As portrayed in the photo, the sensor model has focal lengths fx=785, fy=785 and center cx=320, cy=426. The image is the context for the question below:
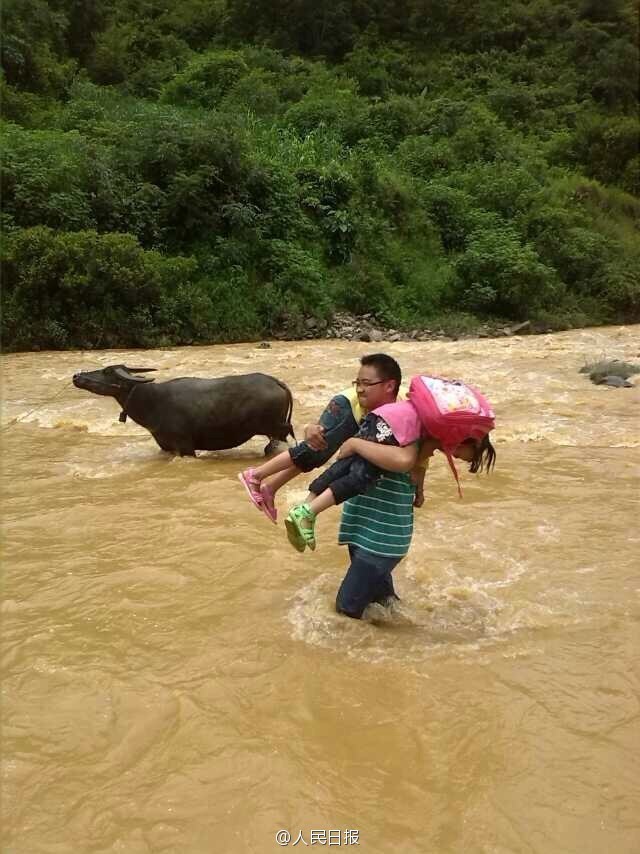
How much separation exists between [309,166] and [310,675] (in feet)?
62.9

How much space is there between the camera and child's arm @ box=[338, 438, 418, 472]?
133 inches

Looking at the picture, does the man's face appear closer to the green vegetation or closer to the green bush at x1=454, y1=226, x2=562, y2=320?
the green vegetation

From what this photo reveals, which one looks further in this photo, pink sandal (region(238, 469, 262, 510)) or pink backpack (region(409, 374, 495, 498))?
pink sandal (region(238, 469, 262, 510))

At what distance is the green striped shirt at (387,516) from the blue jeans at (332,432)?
0.98 ft

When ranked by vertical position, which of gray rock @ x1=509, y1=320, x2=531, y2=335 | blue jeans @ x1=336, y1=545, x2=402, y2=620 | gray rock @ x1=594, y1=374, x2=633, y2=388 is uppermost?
blue jeans @ x1=336, y1=545, x2=402, y2=620

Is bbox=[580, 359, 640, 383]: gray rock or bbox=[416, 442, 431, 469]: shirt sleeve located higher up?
bbox=[416, 442, 431, 469]: shirt sleeve

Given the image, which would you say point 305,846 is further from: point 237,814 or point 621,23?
point 621,23

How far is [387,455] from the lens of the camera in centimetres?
337

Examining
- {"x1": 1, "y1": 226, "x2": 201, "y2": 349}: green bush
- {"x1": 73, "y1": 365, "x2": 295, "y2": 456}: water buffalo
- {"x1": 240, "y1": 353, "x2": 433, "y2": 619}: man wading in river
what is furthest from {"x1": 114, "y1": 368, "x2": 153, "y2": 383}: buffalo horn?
{"x1": 1, "y1": 226, "x2": 201, "y2": 349}: green bush

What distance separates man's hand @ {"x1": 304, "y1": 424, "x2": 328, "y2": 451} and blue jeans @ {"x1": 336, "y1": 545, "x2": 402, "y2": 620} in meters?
0.50

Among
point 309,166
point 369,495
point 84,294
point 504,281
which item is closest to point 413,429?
point 369,495

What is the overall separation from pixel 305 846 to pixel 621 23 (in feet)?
128

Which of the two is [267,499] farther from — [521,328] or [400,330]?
[521,328]

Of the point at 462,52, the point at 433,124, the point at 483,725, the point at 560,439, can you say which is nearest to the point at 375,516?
the point at 483,725
